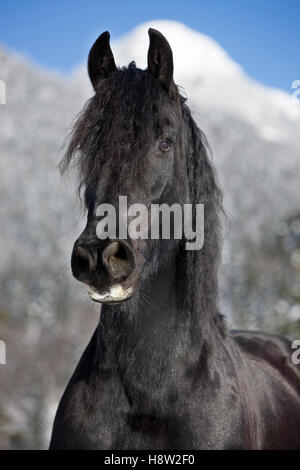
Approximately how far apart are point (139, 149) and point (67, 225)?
66708mm

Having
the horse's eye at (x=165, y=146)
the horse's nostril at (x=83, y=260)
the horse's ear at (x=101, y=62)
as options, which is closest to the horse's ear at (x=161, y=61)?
the horse's ear at (x=101, y=62)

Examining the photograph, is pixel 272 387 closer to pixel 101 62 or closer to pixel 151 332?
pixel 151 332

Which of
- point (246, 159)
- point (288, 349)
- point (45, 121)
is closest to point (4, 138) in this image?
point (45, 121)

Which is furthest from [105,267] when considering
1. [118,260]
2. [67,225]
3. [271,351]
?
[67,225]

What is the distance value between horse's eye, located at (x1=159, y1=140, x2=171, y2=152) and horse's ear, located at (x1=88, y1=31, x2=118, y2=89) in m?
0.76

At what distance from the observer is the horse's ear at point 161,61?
11.9 ft

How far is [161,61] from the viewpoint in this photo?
367 centimetres

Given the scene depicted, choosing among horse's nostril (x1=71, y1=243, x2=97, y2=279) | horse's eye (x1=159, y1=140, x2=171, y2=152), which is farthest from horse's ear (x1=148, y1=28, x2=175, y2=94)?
horse's nostril (x1=71, y1=243, x2=97, y2=279)

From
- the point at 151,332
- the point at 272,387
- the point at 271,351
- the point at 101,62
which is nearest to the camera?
the point at 151,332

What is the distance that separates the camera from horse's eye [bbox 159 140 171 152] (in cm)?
343

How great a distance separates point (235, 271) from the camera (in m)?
49.4

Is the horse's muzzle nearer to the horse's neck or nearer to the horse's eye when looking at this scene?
the horse's neck

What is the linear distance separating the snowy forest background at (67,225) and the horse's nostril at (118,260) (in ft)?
3.07
